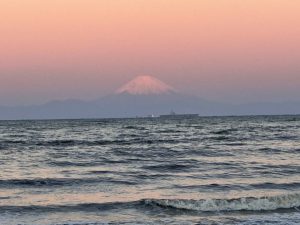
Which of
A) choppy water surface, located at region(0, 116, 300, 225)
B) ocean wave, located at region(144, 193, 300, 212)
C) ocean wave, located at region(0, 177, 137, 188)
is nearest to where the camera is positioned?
choppy water surface, located at region(0, 116, 300, 225)

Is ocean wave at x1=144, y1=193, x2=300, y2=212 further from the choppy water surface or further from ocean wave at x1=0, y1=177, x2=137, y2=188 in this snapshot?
ocean wave at x1=0, y1=177, x2=137, y2=188

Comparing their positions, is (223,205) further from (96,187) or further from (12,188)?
(12,188)

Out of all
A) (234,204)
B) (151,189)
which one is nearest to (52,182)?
(151,189)

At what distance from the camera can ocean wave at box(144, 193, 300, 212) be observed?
17.5 meters

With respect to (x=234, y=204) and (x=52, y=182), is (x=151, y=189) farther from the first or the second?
(x=52, y=182)

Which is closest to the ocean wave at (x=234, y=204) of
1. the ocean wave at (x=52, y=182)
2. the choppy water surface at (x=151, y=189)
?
the choppy water surface at (x=151, y=189)

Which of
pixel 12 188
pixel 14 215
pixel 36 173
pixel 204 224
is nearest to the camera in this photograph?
pixel 204 224

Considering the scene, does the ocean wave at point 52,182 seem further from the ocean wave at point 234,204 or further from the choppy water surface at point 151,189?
the ocean wave at point 234,204

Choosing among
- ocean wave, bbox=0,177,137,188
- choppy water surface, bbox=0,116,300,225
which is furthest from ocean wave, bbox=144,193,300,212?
ocean wave, bbox=0,177,137,188

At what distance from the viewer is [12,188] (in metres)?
21.2

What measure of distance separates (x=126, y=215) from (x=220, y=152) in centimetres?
2137

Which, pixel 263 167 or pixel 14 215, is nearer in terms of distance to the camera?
pixel 14 215

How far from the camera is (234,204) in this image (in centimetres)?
1772

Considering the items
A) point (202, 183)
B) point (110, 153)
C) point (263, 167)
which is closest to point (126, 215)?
point (202, 183)
